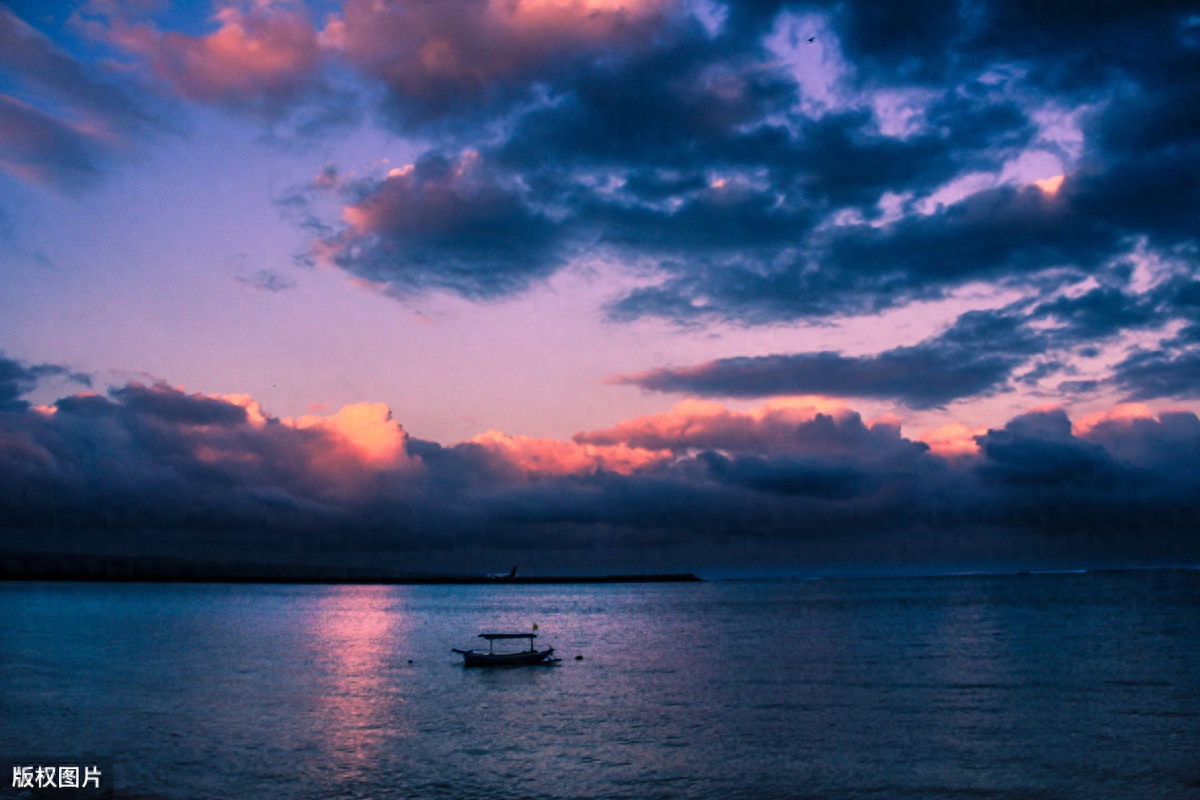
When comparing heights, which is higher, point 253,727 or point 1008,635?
point 253,727

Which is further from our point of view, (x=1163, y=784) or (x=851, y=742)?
(x=851, y=742)

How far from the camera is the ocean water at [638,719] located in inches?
1204

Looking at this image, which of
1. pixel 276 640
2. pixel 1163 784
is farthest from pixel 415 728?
pixel 276 640

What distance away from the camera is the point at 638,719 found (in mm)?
42750

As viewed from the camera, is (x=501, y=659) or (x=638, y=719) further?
(x=501, y=659)

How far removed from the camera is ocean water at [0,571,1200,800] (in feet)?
100

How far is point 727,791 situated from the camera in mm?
29219

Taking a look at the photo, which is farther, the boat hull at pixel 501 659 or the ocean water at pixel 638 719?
the boat hull at pixel 501 659

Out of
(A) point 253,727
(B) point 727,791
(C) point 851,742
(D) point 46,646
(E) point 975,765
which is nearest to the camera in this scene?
(B) point 727,791

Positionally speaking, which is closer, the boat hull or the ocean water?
the ocean water

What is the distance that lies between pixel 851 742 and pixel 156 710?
37.6 m

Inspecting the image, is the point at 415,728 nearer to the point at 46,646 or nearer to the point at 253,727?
the point at 253,727

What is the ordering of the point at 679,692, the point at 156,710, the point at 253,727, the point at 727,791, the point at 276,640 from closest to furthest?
the point at 727,791
the point at 253,727
the point at 156,710
the point at 679,692
the point at 276,640

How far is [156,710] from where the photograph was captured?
4581 cm
